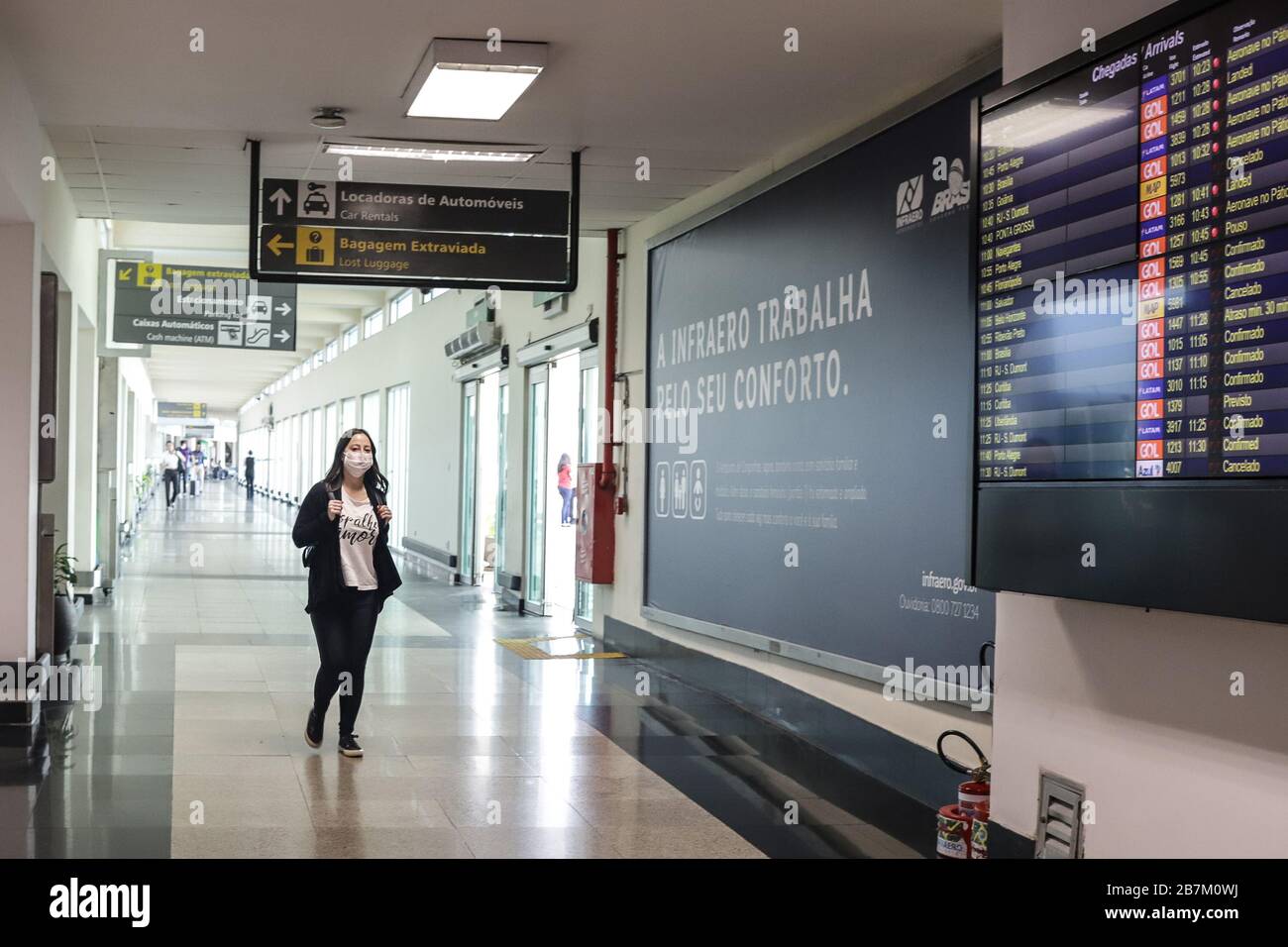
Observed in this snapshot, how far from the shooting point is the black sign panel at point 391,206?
279 inches

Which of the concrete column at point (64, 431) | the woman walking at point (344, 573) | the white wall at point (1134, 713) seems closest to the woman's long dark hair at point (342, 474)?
the woman walking at point (344, 573)

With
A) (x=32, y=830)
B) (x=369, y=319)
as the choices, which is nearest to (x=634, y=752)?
(x=32, y=830)

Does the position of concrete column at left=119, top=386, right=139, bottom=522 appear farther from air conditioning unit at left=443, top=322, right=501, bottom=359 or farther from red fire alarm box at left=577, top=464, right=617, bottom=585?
red fire alarm box at left=577, top=464, right=617, bottom=585

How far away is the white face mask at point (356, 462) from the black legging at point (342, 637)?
57 cm

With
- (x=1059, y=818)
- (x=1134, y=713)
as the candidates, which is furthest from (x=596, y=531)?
(x=1134, y=713)

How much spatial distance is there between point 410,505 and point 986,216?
16949 mm

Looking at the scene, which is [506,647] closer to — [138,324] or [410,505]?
[138,324]

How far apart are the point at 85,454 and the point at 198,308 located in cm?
287

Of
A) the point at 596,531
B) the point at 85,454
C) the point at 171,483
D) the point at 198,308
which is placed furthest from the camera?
the point at 171,483

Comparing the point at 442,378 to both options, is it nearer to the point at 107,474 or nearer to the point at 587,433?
the point at 107,474

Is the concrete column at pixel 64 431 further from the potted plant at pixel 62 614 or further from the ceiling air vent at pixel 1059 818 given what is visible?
the ceiling air vent at pixel 1059 818

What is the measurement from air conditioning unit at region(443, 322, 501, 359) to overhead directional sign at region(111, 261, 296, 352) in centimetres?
191

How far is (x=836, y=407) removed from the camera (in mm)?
6754

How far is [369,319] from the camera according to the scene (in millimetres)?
24438
